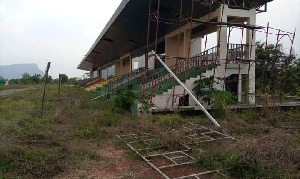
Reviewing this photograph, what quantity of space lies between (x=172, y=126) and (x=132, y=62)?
61.8 feet

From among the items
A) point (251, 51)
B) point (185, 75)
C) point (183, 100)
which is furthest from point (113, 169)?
point (251, 51)

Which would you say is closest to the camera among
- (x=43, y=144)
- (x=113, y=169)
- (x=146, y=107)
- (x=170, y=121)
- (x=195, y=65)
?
(x=113, y=169)

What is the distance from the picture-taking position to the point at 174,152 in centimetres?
516

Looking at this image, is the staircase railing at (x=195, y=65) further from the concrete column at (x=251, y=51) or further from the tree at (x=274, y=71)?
the tree at (x=274, y=71)

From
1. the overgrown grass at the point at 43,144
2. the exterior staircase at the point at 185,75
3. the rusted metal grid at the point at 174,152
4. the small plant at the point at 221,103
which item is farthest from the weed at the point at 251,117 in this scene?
the overgrown grass at the point at 43,144

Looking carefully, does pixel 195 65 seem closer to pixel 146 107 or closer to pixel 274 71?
pixel 146 107

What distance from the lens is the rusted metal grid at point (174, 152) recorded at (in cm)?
418

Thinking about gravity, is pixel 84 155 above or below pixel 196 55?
below

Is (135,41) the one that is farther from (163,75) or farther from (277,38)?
(277,38)

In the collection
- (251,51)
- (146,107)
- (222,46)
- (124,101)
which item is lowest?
(146,107)

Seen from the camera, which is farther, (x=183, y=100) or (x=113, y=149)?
(x=183, y=100)

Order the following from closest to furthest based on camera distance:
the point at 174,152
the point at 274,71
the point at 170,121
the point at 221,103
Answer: the point at 174,152 < the point at 170,121 < the point at 221,103 < the point at 274,71

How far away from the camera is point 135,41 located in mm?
20688

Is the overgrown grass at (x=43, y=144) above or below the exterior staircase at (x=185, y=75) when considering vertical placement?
below
